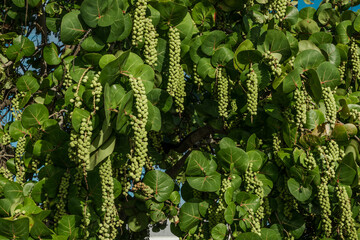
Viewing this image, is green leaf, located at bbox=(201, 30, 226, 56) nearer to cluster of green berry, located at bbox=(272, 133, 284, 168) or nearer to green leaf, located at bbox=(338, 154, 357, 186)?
cluster of green berry, located at bbox=(272, 133, 284, 168)

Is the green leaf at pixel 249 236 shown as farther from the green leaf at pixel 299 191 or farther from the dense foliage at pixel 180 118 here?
the green leaf at pixel 299 191

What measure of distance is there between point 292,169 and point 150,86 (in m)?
1.06

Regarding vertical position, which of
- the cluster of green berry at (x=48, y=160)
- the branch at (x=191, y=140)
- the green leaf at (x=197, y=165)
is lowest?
the branch at (x=191, y=140)

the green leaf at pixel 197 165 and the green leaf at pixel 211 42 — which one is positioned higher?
the green leaf at pixel 211 42

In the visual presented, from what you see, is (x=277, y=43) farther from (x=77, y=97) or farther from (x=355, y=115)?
(x=77, y=97)

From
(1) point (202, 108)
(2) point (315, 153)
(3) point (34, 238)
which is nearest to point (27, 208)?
(3) point (34, 238)

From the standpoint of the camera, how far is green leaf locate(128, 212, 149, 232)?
3.11 m

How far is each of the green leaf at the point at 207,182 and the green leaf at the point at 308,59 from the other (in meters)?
0.87

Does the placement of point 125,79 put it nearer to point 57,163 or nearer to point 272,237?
point 57,163

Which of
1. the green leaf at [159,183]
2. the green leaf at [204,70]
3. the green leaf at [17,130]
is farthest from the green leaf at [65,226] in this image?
the green leaf at [204,70]

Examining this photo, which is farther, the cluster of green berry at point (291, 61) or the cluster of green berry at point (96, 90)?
the cluster of green berry at point (291, 61)

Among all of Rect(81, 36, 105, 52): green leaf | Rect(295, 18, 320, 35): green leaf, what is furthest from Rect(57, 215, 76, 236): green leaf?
Rect(295, 18, 320, 35): green leaf

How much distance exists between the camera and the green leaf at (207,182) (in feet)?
8.75

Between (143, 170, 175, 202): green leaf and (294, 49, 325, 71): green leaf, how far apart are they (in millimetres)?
1112
